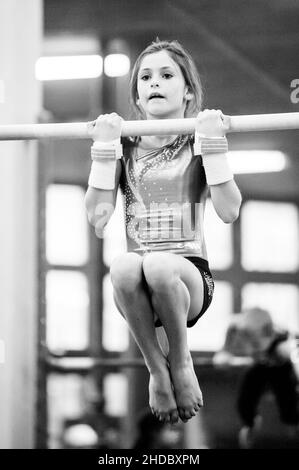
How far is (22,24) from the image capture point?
6.81 feet

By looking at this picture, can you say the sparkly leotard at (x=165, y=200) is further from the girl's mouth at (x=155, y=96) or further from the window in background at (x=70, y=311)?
the window in background at (x=70, y=311)

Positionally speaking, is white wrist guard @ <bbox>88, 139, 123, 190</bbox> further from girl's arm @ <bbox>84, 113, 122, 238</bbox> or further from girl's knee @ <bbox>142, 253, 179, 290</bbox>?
girl's knee @ <bbox>142, 253, 179, 290</bbox>

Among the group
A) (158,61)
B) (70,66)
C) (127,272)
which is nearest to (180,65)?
(158,61)

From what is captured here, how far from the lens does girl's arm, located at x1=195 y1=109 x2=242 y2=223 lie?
4.16ft

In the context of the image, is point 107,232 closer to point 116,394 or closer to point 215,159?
point 116,394

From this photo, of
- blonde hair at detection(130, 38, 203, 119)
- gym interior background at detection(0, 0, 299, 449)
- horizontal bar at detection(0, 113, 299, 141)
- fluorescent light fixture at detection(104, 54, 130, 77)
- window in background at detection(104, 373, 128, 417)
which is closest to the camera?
horizontal bar at detection(0, 113, 299, 141)

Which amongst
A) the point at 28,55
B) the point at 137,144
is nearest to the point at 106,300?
the point at 28,55

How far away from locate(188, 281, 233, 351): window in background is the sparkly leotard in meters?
0.92

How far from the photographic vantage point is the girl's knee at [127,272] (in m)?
1.19

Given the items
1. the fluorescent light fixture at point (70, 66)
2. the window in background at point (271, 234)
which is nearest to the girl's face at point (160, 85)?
the fluorescent light fixture at point (70, 66)

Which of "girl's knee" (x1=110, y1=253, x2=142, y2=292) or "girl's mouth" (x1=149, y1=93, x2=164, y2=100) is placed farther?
"girl's mouth" (x1=149, y1=93, x2=164, y2=100)

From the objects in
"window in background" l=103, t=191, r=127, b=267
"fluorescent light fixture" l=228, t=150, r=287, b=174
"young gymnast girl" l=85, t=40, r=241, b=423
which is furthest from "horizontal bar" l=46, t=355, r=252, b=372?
"young gymnast girl" l=85, t=40, r=241, b=423

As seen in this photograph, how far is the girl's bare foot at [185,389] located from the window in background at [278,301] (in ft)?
3.09
